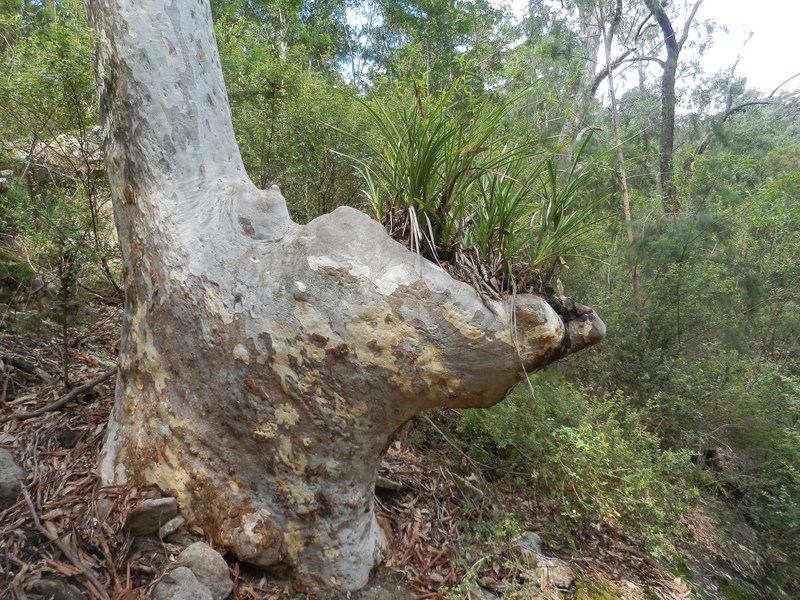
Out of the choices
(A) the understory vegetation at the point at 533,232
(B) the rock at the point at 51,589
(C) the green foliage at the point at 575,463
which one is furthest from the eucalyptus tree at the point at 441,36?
(B) the rock at the point at 51,589

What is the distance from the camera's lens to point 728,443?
5.84 metres

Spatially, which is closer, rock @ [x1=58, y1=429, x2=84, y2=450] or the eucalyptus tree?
rock @ [x1=58, y1=429, x2=84, y2=450]

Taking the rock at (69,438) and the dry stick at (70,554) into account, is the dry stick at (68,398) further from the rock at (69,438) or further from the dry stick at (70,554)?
the dry stick at (70,554)

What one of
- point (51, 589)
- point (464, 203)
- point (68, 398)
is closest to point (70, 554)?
point (51, 589)

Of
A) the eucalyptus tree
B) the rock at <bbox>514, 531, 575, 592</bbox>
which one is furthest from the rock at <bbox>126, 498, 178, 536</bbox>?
the eucalyptus tree

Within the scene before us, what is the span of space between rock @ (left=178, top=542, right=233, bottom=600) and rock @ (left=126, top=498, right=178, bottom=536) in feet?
0.58

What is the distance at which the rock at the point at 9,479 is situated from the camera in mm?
1799

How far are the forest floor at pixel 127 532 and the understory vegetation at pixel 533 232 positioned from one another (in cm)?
20

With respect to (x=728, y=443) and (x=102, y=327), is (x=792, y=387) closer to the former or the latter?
(x=728, y=443)

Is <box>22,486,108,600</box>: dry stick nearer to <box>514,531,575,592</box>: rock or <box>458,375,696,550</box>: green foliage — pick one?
<box>514,531,575,592</box>: rock

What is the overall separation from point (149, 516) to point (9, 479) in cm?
63

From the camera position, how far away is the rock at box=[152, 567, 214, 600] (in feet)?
5.37

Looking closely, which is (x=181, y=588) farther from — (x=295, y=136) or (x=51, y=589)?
(x=295, y=136)

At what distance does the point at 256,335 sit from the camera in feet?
5.96
